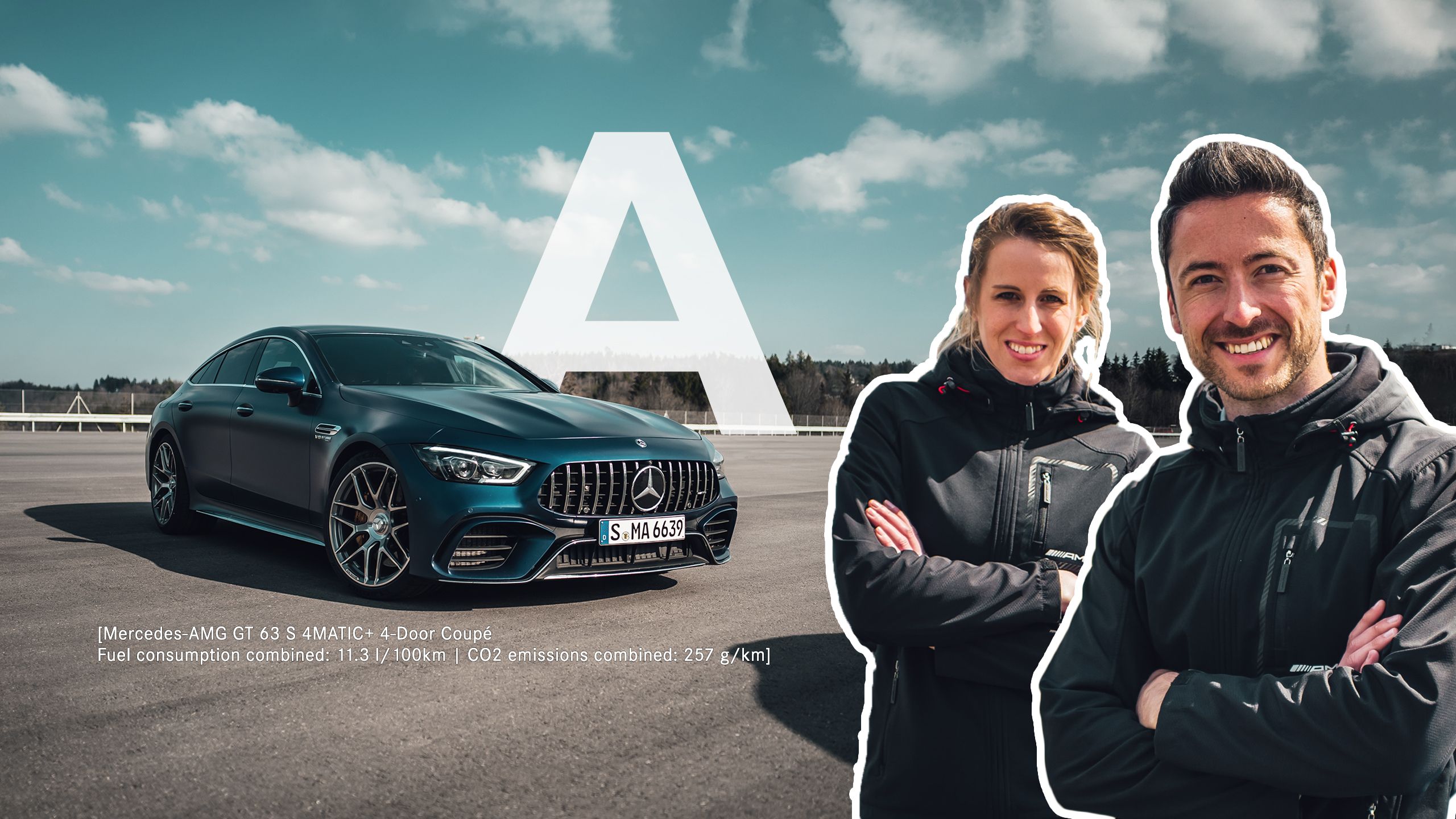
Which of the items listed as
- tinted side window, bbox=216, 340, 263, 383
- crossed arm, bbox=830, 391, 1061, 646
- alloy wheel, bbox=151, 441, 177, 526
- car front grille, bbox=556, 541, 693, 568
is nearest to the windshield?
tinted side window, bbox=216, 340, 263, 383

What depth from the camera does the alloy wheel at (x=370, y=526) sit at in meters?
5.48

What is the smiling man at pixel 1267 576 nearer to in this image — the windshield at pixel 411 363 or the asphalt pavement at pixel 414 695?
the asphalt pavement at pixel 414 695

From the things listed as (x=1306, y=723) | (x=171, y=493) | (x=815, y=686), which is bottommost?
(x=815, y=686)

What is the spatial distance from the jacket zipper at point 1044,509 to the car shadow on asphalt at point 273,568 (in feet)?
13.4

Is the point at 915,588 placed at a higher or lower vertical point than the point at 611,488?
higher

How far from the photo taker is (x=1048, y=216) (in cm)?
187

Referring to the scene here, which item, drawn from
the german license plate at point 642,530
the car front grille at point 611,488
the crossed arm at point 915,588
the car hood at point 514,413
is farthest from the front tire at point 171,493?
the crossed arm at point 915,588

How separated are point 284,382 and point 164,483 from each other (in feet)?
9.03

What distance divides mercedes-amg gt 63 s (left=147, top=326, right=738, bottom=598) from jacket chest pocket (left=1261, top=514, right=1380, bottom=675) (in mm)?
4223

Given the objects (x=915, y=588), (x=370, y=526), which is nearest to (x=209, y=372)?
(x=370, y=526)

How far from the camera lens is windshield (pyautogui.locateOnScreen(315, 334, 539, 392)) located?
6.54 m

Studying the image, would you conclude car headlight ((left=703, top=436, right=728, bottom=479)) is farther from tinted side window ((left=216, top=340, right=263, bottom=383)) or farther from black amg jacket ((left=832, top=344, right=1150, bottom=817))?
black amg jacket ((left=832, top=344, right=1150, bottom=817))

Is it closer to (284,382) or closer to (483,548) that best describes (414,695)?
(483,548)

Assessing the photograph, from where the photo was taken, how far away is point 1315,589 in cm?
133
